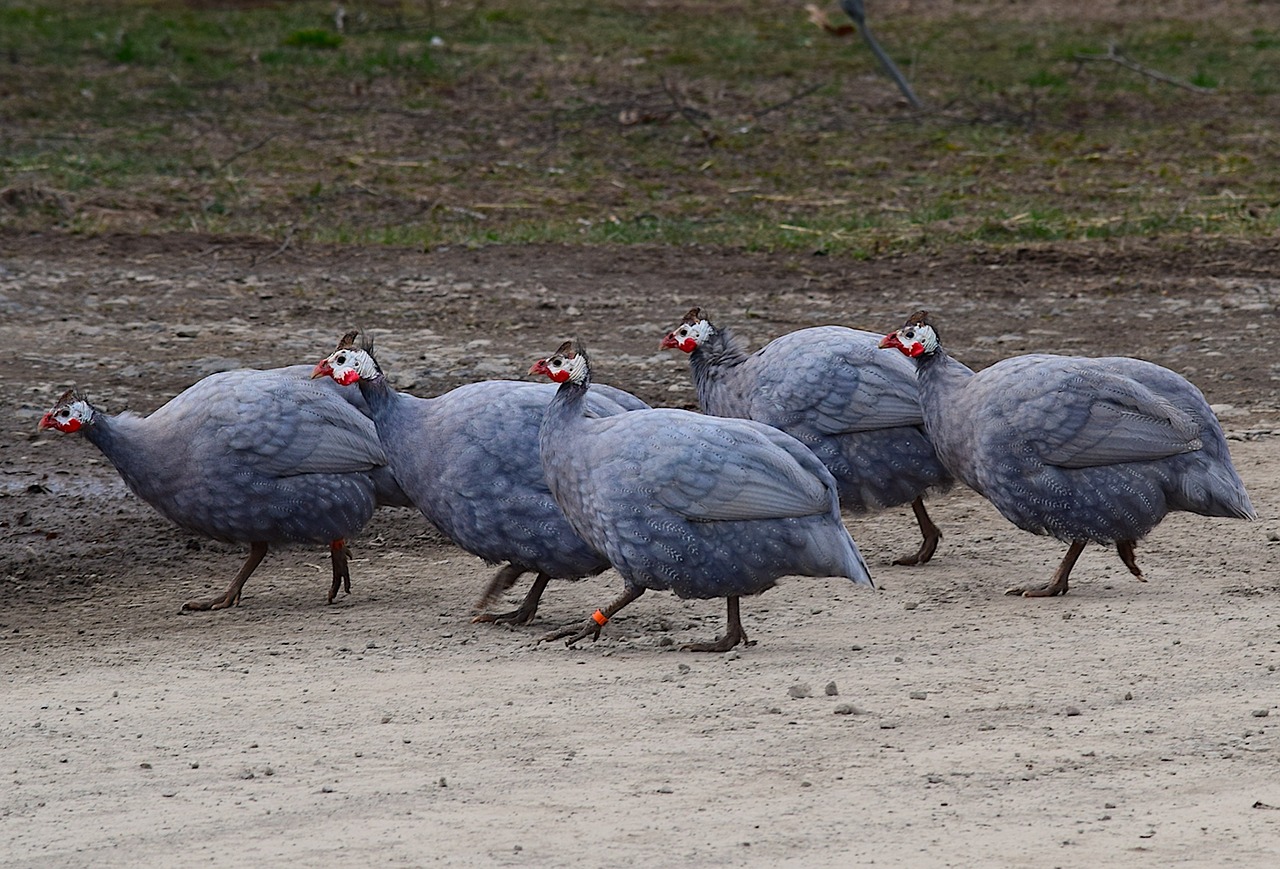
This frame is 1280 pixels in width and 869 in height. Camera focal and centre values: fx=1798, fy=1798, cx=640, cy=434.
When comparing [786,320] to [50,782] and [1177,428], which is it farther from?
[50,782]

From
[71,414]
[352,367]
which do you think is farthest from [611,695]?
[71,414]

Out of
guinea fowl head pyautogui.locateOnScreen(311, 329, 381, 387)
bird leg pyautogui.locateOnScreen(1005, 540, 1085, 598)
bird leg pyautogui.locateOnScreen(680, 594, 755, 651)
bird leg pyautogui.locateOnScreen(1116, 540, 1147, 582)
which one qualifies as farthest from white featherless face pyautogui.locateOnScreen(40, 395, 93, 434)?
bird leg pyautogui.locateOnScreen(1116, 540, 1147, 582)

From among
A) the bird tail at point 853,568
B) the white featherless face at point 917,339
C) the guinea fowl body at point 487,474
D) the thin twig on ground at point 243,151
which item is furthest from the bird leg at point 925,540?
the thin twig on ground at point 243,151

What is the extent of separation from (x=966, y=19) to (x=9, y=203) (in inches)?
509

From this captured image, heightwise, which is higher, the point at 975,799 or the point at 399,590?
the point at 975,799

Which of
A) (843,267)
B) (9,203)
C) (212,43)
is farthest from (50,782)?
(212,43)

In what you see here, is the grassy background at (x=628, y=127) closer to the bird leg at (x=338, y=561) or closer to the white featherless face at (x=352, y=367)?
the bird leg at (x=338, y=561)

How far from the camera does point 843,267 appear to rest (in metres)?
10.3

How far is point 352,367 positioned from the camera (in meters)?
5.59

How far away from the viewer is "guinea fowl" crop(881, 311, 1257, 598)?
5.55 metres

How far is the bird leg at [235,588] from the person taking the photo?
587 centimetres

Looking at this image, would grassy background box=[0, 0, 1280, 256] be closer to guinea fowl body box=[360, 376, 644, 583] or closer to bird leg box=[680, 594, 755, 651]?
guinea fowl body box=[360, 376, 644, 583]

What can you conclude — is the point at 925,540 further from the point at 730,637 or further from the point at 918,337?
the point at 730,637

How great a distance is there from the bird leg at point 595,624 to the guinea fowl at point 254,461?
3.22ft
